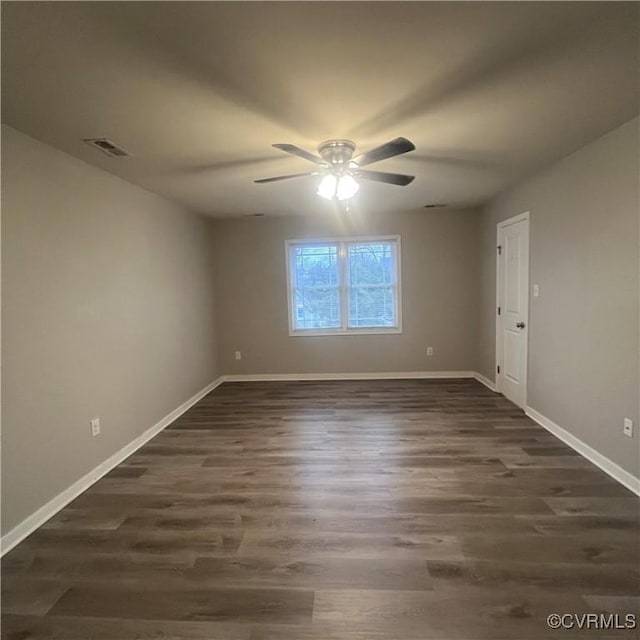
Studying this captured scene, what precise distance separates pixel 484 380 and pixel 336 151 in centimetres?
386

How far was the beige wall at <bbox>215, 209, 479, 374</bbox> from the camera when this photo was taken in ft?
17.8

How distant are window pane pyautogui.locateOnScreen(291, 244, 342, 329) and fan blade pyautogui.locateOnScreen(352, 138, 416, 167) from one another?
3.19 m

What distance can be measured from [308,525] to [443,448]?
147 cm

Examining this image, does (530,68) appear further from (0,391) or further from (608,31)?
(0,391)

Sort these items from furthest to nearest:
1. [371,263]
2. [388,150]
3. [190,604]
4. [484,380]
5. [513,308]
→ [371,263], [484,380], [513,308], [388,150], [190,604]

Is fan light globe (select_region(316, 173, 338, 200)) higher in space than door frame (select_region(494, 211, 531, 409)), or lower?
higher

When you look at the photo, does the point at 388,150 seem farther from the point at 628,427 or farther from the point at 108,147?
the point at 628,427

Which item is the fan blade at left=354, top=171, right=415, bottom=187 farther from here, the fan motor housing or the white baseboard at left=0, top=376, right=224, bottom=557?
the white baseboard at left=0, top=376, right=224, bottom=557

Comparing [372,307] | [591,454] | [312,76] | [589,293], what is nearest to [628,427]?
[591,454]

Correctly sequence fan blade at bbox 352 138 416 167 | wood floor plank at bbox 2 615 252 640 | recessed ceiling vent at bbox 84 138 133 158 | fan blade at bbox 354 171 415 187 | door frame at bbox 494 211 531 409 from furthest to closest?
1. door frame at bbox 494 211 531 409
2. fan blade at bbox 354 171 415 187
3. recessed ceiling vent at bbox 84 138 133 158
4. fan blade at bbox 352 138 416 167
5. wood floor plank at bbox 2 615 252 640

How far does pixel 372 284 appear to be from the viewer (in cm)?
560

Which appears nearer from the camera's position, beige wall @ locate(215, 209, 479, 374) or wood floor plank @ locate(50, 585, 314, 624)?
wood floor plank @ locate(50, 585, 314, 624)

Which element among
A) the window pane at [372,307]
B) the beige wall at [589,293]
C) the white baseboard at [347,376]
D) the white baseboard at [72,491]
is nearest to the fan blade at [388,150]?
the beige wall at [589,293]

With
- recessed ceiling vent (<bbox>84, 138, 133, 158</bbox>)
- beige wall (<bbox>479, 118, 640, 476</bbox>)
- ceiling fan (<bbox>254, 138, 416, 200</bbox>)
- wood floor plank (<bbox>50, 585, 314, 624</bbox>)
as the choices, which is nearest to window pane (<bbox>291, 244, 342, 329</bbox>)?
beige wall (<bbox>479, 118, 640, 476</bbox>)
